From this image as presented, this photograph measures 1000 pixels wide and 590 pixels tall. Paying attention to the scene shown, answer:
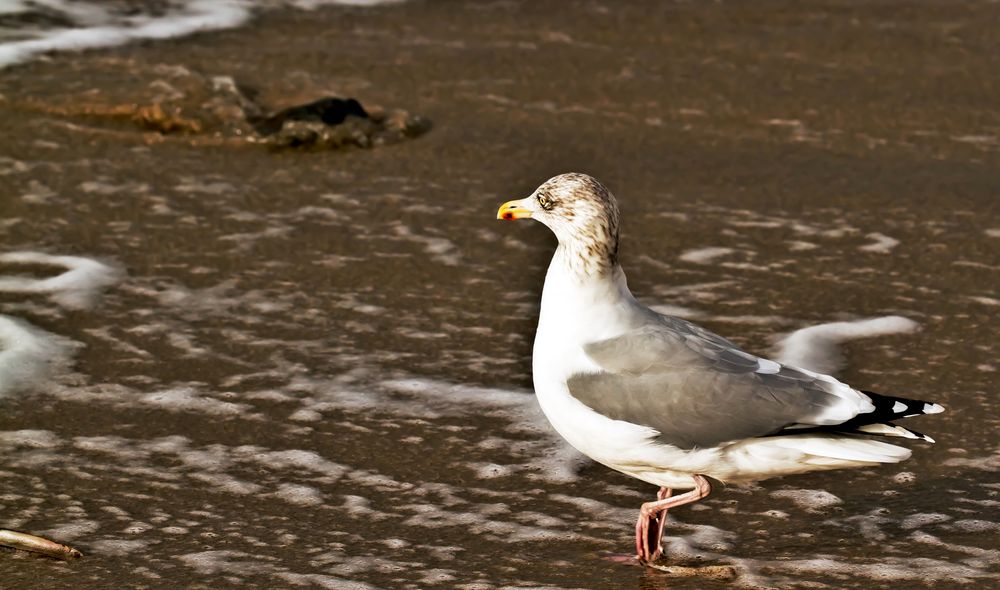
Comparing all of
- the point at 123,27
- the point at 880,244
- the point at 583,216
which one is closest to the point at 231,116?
the point at 123,27

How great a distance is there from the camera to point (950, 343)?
5781 millimetres

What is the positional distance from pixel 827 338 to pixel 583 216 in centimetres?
186

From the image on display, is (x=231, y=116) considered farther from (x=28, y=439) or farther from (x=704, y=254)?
(x=28, y=439)

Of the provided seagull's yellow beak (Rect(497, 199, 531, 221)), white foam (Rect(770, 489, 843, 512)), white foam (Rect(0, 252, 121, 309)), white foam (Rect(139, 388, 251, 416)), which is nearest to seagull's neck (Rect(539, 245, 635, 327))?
seagull's yellow beak (Rect(497, 199, 531, 221))

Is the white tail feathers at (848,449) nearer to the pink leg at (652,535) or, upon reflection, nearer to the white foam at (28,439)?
the pink leg at (652,535)

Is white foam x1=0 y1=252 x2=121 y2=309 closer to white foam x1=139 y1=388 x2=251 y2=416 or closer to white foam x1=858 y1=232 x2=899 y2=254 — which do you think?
white foam x1=139 y1=388 x2=251 y2=416

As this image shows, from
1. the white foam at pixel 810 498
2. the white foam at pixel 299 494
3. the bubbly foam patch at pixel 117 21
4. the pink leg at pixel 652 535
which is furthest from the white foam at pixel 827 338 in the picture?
the bubbly foam patch at pixel 117 21

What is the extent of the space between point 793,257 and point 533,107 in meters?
2.27

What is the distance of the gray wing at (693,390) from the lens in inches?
161

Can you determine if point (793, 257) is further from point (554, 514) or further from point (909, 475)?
point (554, 514)

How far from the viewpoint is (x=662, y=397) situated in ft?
13.6

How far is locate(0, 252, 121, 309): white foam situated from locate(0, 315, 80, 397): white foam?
0.28 m

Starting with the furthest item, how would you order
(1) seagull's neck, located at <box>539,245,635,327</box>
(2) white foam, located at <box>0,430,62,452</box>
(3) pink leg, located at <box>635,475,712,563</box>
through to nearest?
(2) white foam, located at <box>0,430,62,452</box> < (1) seagull's neck, located at <box>539,245,635,327</box> < (3) pink leg, located at <box>635,475,712,563</box>

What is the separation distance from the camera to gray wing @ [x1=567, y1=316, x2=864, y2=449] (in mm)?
4078
